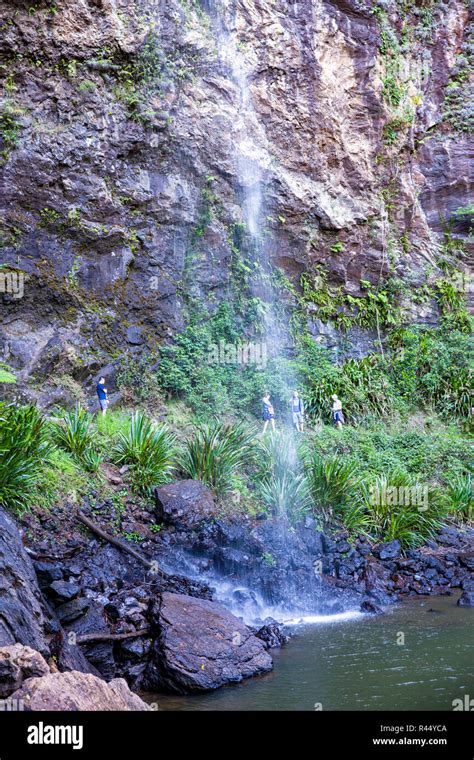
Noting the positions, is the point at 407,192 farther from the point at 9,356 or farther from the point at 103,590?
the point at 103,590

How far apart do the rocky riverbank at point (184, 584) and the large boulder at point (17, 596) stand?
0.06 feet

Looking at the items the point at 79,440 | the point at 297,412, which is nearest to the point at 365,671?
the point at 79,440

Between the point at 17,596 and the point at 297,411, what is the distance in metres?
11.5

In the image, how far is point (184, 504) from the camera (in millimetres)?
11875

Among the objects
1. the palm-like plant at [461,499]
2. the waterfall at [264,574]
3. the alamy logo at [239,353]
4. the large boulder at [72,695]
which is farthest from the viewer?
the alamy logo at [239,353]

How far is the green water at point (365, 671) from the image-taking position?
6828mm

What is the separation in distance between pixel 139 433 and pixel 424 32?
62.3 feet

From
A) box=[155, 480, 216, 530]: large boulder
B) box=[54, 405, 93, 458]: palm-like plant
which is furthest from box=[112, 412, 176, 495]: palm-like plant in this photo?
box=[54, 405, 93, 458]: palm-like plant

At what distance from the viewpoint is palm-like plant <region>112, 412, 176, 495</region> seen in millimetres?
12539

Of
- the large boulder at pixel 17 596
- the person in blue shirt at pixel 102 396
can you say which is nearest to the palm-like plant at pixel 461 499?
the person in blue shirt at pixel 102 396

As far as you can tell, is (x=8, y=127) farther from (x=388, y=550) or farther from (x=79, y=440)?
(x=388, y=550)

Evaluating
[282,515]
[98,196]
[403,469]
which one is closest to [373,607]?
[282,515]

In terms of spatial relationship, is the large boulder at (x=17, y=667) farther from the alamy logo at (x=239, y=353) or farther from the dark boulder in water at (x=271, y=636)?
the alamy logo at (x=239, y=353)

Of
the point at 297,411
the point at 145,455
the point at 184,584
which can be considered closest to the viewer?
the point at 184,584
